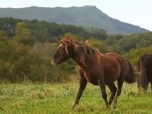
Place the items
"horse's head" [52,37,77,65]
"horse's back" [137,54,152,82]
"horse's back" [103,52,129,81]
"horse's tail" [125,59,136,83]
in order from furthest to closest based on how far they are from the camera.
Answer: "horse's back" [137,54,152,82]
"horse's tail" [125,59,136,83]
"horse's back" [103,52,129,81]
"horse's head" [52,37,77,65]

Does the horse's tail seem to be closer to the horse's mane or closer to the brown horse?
the brown horse

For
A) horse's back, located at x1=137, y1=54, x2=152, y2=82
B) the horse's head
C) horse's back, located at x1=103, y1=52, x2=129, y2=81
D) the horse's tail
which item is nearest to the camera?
the horse's head

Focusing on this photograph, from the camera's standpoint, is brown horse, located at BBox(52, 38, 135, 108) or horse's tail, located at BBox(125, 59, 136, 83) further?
horse's tail, located at BBox(125, 59, 136, 83)

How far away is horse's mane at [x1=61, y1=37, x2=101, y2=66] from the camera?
8.95 meters

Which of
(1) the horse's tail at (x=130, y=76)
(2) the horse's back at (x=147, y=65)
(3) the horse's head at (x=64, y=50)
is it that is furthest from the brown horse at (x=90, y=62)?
(2) the horse's back at (x=147, y=65)

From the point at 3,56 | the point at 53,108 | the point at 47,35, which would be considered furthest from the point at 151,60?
the point at 47,35

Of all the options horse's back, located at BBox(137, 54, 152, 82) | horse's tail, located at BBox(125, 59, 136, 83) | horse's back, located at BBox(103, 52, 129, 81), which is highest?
horse's back, located at BBox(103, 52, 129, 81)

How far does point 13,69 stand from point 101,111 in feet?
73.8

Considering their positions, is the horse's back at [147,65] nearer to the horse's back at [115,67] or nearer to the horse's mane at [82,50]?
the horse's back at [115,67]

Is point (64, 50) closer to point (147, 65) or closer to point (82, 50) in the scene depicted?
point (82, 50)

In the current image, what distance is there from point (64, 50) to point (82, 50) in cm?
44

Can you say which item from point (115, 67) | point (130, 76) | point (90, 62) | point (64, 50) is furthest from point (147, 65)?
point (64, 50)

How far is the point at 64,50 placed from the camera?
9.01 meters

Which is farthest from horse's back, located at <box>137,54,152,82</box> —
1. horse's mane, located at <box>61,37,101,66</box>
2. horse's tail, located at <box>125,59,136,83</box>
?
horse's mane, located at <box>61,37,101,66</box>
